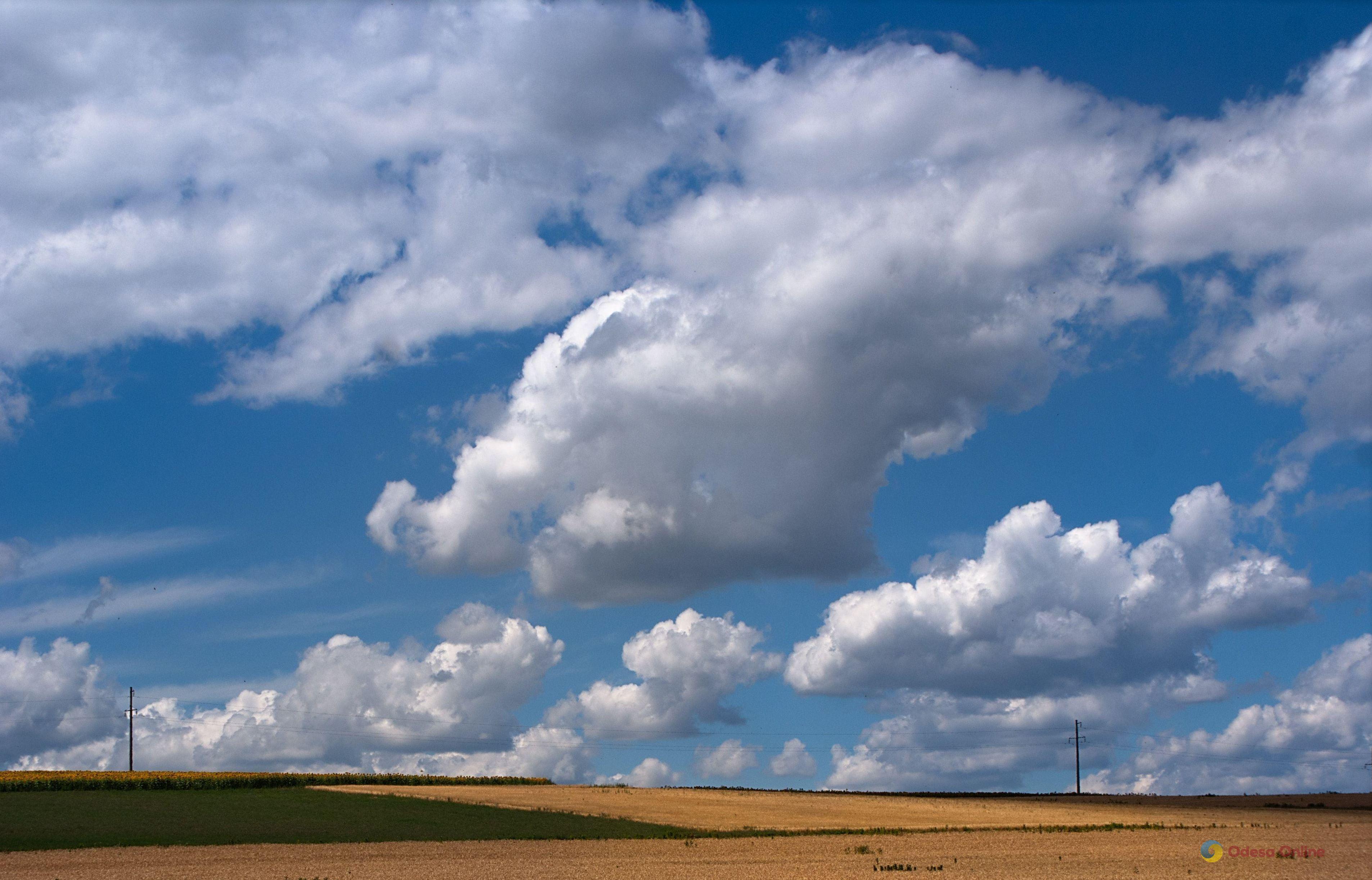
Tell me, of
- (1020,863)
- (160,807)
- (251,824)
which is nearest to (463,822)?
(251,824)

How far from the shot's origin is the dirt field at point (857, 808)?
277 ft

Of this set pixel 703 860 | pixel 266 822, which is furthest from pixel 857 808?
pixel 266 822

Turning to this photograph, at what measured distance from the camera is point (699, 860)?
57.4m

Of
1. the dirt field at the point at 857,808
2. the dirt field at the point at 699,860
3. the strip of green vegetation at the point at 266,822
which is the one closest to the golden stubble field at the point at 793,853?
the dirt field at the point at 699,860

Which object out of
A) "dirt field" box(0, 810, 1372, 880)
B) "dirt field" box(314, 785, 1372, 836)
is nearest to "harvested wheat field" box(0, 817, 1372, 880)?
"dirt field" box(0, 810, 1372, 880)

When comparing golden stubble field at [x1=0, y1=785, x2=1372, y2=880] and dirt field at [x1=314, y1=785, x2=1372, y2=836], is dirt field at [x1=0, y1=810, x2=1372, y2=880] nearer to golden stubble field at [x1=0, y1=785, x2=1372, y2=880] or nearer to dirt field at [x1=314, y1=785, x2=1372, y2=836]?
golden stubble field at [x1=0, y1=785, x2=1372, y2=880]

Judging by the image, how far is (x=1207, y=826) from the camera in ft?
270

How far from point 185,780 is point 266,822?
115ft

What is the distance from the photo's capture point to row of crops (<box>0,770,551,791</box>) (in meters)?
101

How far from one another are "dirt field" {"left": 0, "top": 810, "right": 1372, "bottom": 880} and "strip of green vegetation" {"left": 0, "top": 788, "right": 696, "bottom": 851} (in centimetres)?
355

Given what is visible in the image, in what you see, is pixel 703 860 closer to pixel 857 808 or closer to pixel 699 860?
pixel 699 860

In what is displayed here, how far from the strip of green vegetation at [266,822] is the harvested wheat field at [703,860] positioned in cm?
340

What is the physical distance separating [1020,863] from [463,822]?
3727 cm

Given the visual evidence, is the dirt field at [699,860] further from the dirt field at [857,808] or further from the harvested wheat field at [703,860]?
the dirt field at [857,808]
